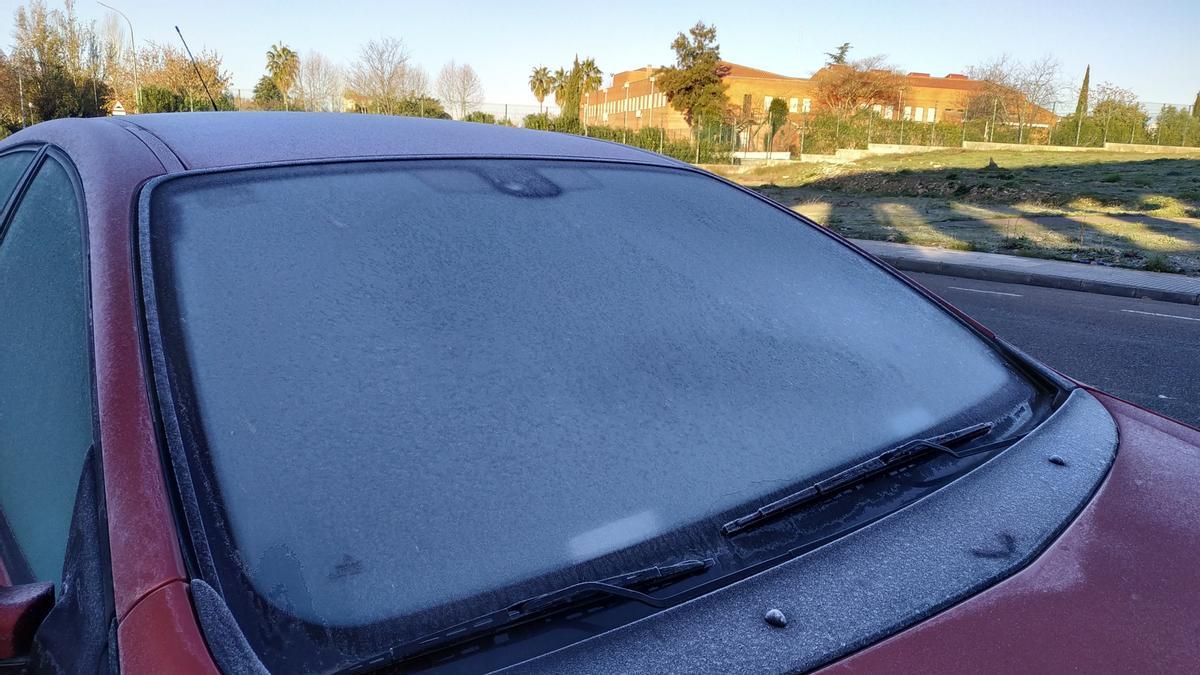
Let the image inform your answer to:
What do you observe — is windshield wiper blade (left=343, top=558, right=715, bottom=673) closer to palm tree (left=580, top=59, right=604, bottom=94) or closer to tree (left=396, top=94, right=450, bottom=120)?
tree (left=396, top=94, right=450, bottom=120)

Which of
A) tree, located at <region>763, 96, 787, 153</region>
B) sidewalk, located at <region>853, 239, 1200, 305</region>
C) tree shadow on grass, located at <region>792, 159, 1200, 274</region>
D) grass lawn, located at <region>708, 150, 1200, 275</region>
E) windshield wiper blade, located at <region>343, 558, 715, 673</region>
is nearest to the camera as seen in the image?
windshield wiper blade, located at <region>343, 558, 715, 673</region>

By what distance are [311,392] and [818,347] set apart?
0.92 m

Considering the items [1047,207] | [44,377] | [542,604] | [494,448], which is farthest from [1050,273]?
[44,377]

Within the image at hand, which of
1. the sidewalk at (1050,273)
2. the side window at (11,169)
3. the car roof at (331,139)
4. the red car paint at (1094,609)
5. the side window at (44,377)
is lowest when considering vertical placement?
the sidewalk at (1050,273)

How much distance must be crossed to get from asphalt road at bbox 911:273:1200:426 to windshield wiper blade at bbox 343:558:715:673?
491cm

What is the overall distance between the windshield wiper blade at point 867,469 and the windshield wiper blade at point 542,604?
11cm

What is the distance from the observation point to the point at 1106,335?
7516 millimetres

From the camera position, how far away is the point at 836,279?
191cm

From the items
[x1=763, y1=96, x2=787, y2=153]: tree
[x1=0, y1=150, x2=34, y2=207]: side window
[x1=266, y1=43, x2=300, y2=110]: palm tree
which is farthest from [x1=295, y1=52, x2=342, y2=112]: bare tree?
[x1=0, y1=150, x2=34, y2=207]: side window

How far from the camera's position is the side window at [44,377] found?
1.17m

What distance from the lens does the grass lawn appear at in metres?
13.9

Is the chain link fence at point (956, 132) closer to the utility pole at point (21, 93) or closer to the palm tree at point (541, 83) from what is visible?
the utility pole at point (21, 93)

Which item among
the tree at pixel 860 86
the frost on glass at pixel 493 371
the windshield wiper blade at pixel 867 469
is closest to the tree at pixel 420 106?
the tree at pixel 860 86

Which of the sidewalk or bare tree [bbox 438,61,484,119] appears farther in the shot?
bare tree [bbox 438,61,484,119]
